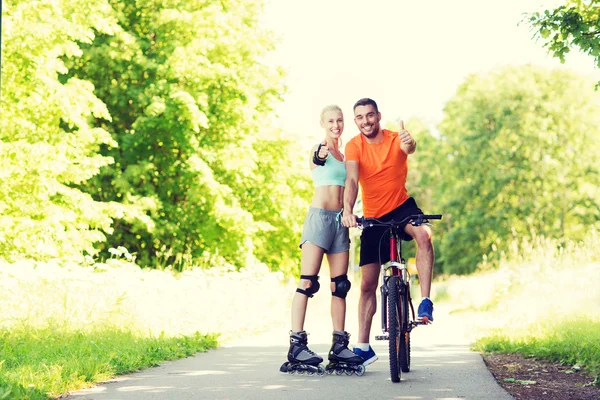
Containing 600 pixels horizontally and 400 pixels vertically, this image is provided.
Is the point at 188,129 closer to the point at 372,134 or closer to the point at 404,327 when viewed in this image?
the point at 372,134

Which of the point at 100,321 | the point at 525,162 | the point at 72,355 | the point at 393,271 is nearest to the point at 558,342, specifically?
the point at 393,271

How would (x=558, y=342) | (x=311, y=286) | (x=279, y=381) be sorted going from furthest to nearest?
1. (x=558, y=342)
2. (x=311, y=286)
3. (x=279, y=381)

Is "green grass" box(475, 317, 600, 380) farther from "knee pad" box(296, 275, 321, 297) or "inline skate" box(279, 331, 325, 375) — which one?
"knee pad" box(296, 275, 321, 297)

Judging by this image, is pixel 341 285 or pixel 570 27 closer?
pixel 341 285

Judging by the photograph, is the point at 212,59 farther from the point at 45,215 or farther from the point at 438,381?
the point at 438,381

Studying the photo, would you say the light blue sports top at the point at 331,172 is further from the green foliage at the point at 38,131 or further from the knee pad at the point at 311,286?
the green foliage at the point at 38,131

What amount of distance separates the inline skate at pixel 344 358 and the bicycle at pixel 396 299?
0.39m

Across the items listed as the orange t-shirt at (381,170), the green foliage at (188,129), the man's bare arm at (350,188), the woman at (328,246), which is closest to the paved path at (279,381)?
the woman at (328,246)

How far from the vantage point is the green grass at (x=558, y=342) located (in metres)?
8.79

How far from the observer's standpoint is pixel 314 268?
25.7 feet

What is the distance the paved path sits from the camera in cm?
648

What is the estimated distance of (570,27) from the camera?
27.1 ft

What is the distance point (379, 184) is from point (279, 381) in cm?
187

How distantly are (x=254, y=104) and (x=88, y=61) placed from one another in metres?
4.83
